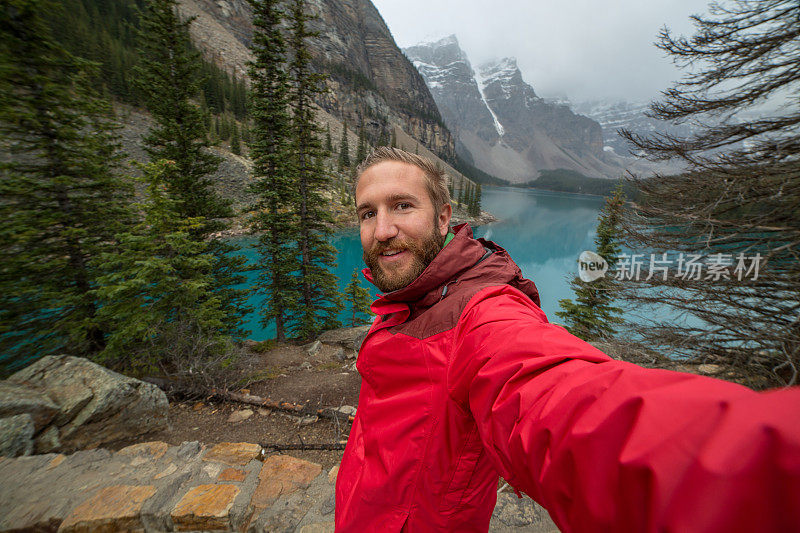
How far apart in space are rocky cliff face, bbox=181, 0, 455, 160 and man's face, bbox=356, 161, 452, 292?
93.3 meters

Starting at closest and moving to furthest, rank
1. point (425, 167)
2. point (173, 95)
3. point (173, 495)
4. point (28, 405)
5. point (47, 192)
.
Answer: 1. point (425, 167)
2. point (173, 495)
3. point (28, 405)
4. point (47, 192)
5. point (173, 95)

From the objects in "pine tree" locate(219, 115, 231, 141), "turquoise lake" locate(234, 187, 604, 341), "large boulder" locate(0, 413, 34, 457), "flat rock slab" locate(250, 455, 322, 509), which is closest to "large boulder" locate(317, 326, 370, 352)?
"turquoise lake" locate(234, 187, 604, 341)

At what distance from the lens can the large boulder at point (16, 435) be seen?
2.99m

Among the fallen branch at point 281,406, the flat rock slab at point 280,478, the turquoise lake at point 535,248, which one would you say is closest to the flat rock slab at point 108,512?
the flat rock slab at point 280,478

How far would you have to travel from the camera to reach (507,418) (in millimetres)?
898

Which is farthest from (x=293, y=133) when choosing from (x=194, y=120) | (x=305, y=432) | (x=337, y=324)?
(x=305, y=432)

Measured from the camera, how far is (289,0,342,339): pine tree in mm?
10273

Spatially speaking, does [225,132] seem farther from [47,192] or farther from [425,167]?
[425,167]

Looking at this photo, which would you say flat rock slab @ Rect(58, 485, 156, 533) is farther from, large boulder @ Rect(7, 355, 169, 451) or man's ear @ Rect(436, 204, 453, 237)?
man's ear @ Rect(436, 204, 453, 237)

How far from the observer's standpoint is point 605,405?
66 centimetres

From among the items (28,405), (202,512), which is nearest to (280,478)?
(202,512)

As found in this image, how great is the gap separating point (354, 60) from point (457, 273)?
484 feet

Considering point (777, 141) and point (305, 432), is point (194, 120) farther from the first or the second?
point (777, 141)

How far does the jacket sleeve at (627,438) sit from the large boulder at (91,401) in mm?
5423
